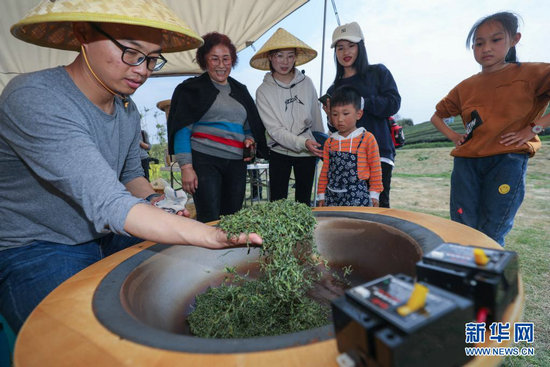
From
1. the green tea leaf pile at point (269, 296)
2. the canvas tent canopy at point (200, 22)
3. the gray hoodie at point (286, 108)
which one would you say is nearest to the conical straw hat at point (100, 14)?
the green tea leaf pile at point (269, 296)

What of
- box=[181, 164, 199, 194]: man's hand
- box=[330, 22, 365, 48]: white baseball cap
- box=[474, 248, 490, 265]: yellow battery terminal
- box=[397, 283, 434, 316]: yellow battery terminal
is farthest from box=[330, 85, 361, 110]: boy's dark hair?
box=[397, 283, 434, 316]: yellow battery terminal

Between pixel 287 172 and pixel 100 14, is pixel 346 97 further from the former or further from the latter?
pixel 100 14

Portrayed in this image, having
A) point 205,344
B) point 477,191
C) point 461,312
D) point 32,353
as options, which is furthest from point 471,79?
point 32,353

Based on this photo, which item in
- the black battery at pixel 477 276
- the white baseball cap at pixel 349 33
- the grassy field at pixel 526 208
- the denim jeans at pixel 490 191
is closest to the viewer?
the black battery at pixel 477 276

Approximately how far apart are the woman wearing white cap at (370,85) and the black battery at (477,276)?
213 centimetres

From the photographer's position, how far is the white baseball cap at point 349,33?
8.69ft

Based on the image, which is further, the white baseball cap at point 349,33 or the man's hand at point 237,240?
the white baseball cap at point 349,33

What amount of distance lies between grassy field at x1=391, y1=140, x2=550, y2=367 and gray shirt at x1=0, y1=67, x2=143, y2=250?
2110mm

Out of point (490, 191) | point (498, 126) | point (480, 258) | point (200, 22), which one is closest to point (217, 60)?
point (498, 126)

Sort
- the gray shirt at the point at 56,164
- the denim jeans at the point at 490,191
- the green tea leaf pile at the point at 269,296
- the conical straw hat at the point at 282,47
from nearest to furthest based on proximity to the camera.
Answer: the gray shirt at the point at 56,164 < the green tea leaf pile at the point at 269,296 < the denim jeans at the point at 490,191 < the conical straw hat at the point at 282,47

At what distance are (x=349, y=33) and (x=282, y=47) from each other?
23.3 inches

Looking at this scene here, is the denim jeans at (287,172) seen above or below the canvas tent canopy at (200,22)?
below

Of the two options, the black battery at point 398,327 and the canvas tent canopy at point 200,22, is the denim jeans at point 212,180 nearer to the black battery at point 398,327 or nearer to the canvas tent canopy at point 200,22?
the black battery at point 398,327

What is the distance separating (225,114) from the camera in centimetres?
257
